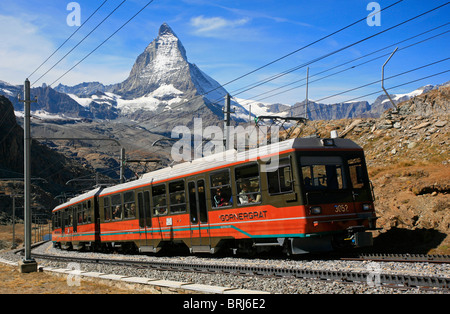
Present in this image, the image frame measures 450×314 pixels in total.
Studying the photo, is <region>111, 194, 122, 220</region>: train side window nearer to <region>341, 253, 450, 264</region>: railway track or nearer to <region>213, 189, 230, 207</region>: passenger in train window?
<region>213, 189, 230, 207</region>: passenger in train window

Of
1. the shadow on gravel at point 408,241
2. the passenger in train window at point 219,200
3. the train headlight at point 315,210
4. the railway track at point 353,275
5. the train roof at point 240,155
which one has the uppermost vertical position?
the train roof at point 240,155

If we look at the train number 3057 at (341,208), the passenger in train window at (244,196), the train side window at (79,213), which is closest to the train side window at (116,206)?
the train side window at (79,213)

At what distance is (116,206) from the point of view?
910 inches

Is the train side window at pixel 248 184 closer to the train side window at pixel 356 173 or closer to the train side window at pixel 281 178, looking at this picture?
the train side window at pixel 281 178

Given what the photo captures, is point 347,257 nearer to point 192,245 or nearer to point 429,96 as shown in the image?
point 192,245

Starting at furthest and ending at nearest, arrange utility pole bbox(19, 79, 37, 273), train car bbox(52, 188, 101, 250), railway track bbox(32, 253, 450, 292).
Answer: train car bbox(52, 188, 101, 250)
utility pole bbox(19, 79, 37, 273)
railway track bbox(32, 253, 450, 292)

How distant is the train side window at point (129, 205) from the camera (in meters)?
21.3

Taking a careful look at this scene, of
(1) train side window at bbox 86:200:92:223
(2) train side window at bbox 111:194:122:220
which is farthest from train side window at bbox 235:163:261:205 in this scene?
(1) train side window at bbox 86:200:92:223

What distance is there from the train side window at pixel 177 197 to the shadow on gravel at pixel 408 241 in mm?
7048

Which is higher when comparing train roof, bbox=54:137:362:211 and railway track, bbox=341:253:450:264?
train roof, bbox=54:137:362:211

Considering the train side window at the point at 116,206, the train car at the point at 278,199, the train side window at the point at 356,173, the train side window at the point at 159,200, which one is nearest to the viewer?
the train car at the point at 278,199

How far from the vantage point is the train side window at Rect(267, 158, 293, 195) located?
43.4ft

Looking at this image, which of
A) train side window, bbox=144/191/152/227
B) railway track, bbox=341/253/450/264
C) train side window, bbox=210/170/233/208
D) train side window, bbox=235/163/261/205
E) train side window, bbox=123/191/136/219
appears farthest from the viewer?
train side window, bbox=123/191/136/219

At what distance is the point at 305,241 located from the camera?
13102mm
